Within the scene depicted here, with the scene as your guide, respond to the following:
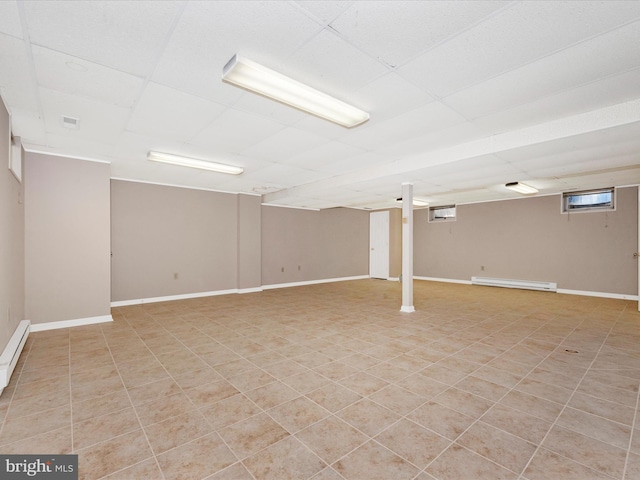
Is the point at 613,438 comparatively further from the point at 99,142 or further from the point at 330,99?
the point at 99,142

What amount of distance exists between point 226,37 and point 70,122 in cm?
267

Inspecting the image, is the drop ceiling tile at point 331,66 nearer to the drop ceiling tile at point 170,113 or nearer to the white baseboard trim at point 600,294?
the drop ceiling tile at point 170,113

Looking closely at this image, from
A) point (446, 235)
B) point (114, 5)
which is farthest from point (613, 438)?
point (446, 235)

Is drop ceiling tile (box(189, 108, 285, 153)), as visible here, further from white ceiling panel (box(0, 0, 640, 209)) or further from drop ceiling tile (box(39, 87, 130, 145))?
drop ceiling tile (box(39, 87, 130, 145))

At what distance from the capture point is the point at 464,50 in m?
2.10

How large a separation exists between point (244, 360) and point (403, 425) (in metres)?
1.91

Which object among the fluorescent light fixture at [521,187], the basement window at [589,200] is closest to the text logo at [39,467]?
the fluorescent light fixture at [521,187]

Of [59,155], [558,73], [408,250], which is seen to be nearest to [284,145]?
[558,73]

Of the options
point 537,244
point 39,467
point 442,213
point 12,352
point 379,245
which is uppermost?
point 442,213

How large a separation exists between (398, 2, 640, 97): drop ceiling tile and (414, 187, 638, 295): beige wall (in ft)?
24.5

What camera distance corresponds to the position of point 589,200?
7562mm

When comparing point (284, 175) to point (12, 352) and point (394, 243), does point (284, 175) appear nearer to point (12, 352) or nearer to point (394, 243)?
point (12, 352)

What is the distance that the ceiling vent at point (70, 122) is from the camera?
331 cm

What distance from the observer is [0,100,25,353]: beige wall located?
2.95 metres
